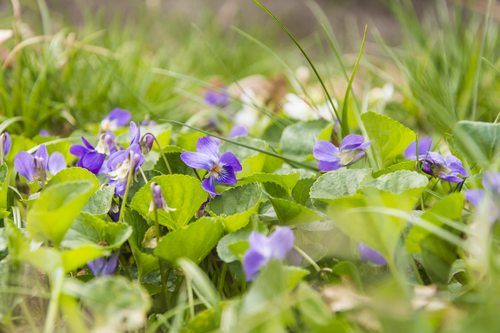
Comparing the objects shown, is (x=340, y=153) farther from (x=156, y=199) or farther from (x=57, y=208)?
(x=57, y=208)

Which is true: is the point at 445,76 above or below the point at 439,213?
below

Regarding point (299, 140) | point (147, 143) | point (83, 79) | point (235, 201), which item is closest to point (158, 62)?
point (83, 79)

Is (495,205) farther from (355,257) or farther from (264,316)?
(264,316)

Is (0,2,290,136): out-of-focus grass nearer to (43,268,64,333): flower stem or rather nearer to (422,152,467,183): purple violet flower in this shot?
(422,152,467,183): purple violet flower

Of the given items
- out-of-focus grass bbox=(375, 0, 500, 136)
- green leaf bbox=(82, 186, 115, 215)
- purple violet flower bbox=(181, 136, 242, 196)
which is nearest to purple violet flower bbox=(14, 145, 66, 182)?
green leaf bbox=(82, 186, 115, 215)

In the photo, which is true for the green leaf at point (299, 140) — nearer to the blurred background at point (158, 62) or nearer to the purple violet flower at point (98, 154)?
the blurred background at point (158, 62)

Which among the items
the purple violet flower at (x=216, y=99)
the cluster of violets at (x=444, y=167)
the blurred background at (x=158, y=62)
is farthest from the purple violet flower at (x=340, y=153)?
the purple violet flower at (x=216, y=99)
